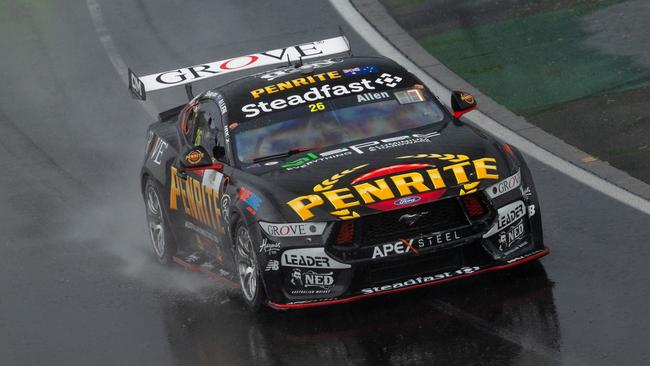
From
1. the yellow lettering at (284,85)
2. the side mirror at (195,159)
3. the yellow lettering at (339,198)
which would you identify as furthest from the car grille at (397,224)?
the yellow lettering at (284,85)

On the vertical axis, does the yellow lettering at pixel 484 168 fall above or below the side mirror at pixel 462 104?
above

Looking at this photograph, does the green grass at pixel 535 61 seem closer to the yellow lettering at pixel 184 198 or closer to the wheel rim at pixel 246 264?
the yellow lettering at pixel 184 198

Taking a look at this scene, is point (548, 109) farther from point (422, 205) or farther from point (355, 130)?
point (422, 205)

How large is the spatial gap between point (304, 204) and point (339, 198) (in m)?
0.24

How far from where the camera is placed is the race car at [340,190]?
9.62 meters

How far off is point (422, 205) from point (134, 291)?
2965 mm

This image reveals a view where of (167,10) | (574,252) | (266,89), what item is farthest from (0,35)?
(574,252)

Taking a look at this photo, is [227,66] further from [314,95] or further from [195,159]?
[195,159]

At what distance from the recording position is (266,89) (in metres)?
11.6

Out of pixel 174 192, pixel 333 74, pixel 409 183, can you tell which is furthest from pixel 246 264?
pixel 333 74

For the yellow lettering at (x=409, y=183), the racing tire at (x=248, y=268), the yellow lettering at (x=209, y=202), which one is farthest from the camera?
the yellow lettering at (x=209, y=202)

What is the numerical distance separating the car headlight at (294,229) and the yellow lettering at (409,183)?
0.54m

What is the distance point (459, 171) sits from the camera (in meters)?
9.88

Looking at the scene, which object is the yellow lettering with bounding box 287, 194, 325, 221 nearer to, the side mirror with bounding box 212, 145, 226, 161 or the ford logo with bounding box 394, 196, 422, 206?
the ford logo with bounding box 394, 196, 422, 206
